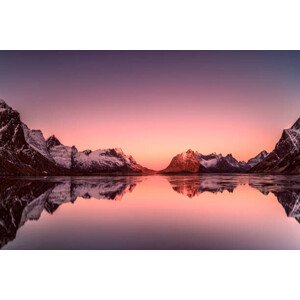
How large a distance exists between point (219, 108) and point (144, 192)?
2048mm

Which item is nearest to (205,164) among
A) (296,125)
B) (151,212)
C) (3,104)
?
(151,212)

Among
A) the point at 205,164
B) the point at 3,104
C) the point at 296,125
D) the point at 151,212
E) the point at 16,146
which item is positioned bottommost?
the point at 151,212

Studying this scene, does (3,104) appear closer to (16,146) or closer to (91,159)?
(16,146)

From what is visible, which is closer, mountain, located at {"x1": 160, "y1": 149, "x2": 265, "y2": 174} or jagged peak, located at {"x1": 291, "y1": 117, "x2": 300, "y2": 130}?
jagged peak, located at {"x1": 291, "y1": 117, "x2": 300, "y2": 130}

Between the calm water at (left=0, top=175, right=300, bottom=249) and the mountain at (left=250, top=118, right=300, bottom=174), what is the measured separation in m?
0.22

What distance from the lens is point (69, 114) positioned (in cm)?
835

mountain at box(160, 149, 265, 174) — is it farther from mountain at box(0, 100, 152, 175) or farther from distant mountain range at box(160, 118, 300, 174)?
mountain at box(0, 100, 152, 175)

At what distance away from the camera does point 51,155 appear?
8.52 meters

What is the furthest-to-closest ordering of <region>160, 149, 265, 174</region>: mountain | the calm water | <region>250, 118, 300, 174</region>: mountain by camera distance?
<region>160, 149, 265, 174</region>: mountain → <region>250, 118, 300, 174</region>: mountain → the calm water

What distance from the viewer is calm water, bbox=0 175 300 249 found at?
7402 mm

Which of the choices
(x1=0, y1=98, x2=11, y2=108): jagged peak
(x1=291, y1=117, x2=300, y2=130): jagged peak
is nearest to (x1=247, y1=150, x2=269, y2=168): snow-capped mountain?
(x1=291, y1=117, x2=300, y2=130): jagged peak

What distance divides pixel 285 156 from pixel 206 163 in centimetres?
137
